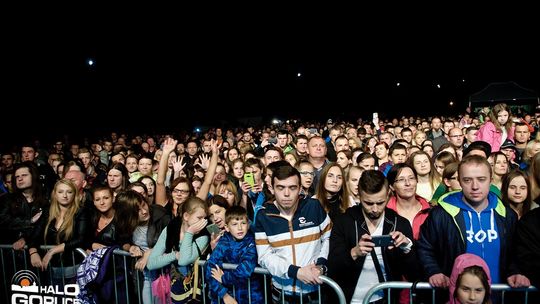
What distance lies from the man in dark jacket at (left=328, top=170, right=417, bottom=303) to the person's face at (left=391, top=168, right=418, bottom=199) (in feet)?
2.28

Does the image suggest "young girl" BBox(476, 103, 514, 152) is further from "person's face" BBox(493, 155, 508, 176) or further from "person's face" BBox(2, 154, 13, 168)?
"person's face" BBox(2, 154, 13, 168)

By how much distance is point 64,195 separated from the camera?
5242 millimetres

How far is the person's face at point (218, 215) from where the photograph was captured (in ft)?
15.7

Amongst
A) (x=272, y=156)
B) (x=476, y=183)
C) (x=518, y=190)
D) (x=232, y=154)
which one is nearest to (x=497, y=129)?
(x=272, y=156)

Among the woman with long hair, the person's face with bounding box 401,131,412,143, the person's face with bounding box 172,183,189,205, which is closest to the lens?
the woman with long hair

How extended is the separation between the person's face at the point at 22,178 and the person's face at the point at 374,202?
15.6ft

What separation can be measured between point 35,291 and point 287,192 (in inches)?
135

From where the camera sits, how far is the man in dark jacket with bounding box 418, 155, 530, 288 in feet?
11.6

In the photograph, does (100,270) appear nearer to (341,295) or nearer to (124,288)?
(124,288)

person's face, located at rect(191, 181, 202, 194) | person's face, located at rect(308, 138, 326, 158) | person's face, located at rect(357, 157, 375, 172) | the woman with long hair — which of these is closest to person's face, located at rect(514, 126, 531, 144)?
person's face, located at rect(357, 157, 375, 172)

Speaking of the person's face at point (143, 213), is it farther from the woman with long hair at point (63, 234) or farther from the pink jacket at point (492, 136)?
the pink jacket at point (492, 136)

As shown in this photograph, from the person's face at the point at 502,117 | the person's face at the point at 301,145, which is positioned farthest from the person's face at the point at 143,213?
the person's face at the point at 502,117

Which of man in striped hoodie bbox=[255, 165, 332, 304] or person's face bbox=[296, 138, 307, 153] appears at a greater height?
person's face bbox=[296, 138, 307, 153]

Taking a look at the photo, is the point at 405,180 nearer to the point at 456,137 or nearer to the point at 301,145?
the point at 301,145
